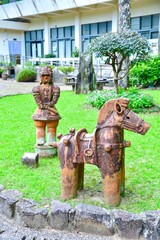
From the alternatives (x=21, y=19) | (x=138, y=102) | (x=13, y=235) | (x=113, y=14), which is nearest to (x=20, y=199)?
(x=13, y=235)

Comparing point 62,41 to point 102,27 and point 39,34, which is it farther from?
point 102,27

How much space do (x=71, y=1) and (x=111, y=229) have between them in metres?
18.9

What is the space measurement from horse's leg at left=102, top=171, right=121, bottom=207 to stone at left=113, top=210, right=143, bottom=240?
28 centimetres

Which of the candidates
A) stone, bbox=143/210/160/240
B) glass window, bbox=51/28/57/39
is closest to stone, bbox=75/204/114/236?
stone, bbox=143/210/160/240

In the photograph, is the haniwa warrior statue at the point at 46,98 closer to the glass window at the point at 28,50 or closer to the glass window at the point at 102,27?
the glass window at the point at 102,27

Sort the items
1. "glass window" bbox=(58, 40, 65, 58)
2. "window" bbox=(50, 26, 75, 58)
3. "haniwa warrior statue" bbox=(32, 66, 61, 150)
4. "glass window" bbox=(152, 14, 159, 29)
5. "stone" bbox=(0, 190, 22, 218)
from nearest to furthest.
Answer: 1. "stone" bbox=(0, 190, 22, 218)
2. "haniwa warrior statue" bbox=(32, 66, 61, 150)
3. "glass window" bbox=(152, 14, 159, 29)
4. "window" bbox=(50, 26, 75, 58)
5. "glass window" bbox=(58, 40, 65, 58)

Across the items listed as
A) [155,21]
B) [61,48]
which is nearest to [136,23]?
[155,21]

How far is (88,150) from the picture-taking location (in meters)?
2.82

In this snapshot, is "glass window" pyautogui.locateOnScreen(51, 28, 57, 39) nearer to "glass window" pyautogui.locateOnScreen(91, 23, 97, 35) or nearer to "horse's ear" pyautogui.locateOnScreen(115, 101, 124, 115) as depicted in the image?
"glass window" pyautogui.locateOnScreen(91, 23, 97, 35)

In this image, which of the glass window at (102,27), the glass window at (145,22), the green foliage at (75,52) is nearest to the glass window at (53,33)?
the green foliage at (75,52)

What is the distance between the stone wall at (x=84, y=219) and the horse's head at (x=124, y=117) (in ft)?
2.46

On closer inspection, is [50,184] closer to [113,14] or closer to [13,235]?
[13,235]

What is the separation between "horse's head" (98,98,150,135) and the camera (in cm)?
259

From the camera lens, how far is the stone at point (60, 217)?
2.69m
